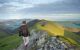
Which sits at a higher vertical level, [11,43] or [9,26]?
[9,26]

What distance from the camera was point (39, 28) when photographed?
11.8 ft

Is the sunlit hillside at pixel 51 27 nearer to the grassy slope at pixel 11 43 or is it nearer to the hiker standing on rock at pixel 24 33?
the hiker standing on rock at pixel 24 33

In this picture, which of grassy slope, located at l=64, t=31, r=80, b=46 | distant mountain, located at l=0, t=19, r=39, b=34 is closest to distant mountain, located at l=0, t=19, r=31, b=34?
distant mountain, located at l=0, t=19, r=39, b=34

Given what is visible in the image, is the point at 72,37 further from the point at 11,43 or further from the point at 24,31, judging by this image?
the point at 11,43

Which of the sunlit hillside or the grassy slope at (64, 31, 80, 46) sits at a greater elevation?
the sunlit hillside

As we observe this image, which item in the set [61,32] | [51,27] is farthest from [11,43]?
[61,32]

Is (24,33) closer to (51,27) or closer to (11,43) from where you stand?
(11,43)

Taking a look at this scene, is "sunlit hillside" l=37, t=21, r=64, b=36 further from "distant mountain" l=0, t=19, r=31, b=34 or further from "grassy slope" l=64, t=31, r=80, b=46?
"distant mountain" l=0, t=19, r=31, b=34

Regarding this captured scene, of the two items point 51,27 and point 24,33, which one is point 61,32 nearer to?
point 51,27

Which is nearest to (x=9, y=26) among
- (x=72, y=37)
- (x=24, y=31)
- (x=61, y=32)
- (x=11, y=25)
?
(x=11, y=25)

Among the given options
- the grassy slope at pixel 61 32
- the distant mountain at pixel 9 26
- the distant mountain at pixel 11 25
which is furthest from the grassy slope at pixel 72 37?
the distant mountain at pixel 9 26

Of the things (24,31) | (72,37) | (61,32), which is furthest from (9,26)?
(72,37)

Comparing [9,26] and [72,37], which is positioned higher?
[9,26]

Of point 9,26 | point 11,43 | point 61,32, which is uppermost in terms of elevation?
point 9,26
